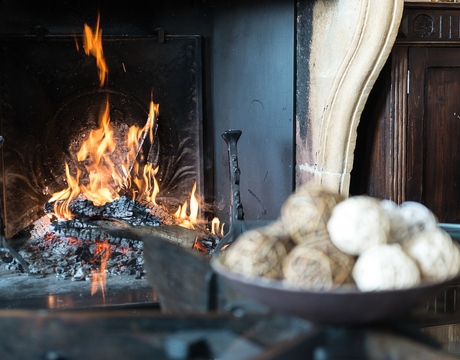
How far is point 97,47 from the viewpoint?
3.31m

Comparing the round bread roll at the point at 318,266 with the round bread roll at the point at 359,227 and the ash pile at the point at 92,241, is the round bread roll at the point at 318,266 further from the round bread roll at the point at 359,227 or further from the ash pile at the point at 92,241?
the ash pile at the point at 92,241

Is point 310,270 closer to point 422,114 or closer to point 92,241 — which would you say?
point 422,114

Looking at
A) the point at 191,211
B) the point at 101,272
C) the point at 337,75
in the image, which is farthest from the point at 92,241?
the point at 337,75

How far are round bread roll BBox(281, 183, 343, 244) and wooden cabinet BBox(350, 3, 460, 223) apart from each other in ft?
5.23

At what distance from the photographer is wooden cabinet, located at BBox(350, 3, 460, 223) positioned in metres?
2.50

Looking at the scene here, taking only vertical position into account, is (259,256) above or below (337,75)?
below

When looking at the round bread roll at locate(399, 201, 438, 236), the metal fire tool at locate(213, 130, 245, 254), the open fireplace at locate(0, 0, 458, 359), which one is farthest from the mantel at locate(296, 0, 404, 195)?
the round bread roll at locate(399, 201, 438, 236)

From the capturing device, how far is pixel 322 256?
89 cm

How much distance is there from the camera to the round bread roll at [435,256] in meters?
0.89

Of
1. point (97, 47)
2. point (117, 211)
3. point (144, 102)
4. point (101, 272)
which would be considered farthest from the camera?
point (144, 102)

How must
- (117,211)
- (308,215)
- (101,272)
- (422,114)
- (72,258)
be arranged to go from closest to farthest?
1. (308,215)
2. (422,114)
3. (101,272)
4. (72,258)
5. (117,211)

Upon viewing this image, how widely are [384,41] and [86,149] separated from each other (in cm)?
161

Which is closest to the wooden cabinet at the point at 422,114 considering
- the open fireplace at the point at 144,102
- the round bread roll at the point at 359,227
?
the open fireplace at the point at 144,102

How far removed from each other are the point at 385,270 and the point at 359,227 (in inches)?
3.1
